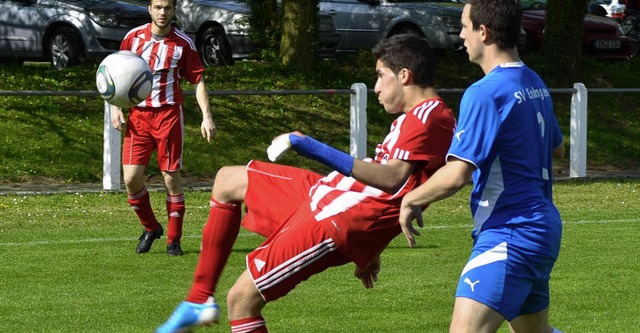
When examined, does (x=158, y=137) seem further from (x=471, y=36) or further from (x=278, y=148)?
(x=471, y=36)

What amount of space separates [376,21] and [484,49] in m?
20.3

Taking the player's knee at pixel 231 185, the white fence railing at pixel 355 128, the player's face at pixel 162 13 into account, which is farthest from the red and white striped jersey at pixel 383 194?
the white fence railing at pixel 355 128

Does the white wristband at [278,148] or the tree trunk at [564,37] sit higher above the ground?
the white wristband at [278,148]

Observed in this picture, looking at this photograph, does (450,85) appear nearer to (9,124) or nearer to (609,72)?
(609,72)

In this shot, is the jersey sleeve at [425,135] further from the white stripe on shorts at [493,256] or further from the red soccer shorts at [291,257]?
the white stripe on shorts at [493,256]

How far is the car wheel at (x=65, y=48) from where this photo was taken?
2269 centimetres

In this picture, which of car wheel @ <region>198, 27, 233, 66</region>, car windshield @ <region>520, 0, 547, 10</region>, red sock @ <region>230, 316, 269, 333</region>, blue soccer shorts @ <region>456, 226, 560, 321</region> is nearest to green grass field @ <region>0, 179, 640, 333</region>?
red sock @ <region>230, 316, 269, 333</region>

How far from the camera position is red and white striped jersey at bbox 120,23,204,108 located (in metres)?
11.1

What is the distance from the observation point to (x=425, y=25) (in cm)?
2530

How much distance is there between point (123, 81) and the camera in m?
9.87

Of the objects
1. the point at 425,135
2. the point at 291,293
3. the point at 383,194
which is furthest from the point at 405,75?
the point at 291,293

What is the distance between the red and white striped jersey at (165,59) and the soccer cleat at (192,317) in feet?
16.3

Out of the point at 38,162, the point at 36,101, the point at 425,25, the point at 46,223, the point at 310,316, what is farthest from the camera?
the point at 425,25

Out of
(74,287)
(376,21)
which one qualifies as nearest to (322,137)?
(376,21)
